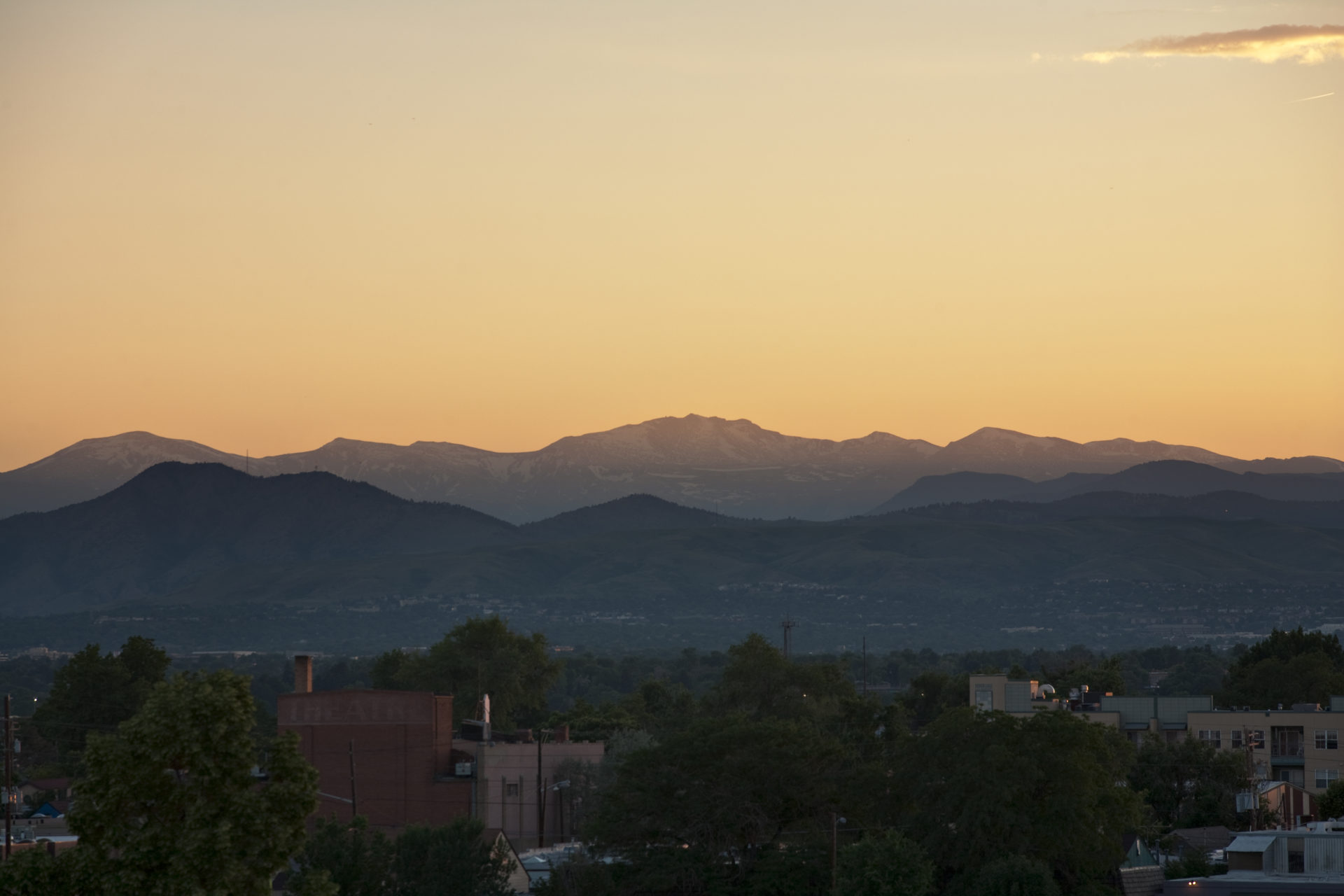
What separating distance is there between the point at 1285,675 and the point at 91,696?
9111 cm

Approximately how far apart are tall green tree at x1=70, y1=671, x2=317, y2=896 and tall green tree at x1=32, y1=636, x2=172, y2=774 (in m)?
94.7

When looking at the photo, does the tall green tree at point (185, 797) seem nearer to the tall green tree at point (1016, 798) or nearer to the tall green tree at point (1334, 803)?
the tall green tree at point (1016, 798)

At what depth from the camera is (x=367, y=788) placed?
9225 cm

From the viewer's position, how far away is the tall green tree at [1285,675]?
141750mm

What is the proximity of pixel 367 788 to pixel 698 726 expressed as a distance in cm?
2376

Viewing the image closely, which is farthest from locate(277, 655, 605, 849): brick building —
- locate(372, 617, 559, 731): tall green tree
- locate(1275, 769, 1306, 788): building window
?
locate(1275, 769, 1306, 788): building window

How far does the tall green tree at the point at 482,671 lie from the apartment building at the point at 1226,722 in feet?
135

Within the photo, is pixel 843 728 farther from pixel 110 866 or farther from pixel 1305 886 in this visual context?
pixel 110 866

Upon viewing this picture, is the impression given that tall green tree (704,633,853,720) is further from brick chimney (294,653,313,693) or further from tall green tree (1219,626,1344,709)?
tall green tree (1219,626,1344,709)

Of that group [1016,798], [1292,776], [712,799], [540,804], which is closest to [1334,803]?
[1016,798]

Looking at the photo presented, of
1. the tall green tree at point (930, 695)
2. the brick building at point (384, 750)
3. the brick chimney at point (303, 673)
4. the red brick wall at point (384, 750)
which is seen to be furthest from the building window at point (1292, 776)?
the brick chimney at point (303, 673)

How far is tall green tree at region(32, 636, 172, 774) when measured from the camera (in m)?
132

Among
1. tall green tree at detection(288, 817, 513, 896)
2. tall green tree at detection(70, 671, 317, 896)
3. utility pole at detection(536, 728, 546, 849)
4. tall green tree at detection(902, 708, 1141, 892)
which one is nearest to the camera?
tall green tree at detection(70, 671, 317, 896)

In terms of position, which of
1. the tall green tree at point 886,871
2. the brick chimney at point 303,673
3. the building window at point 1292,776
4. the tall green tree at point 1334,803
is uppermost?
the brick chimney at point 303,673
